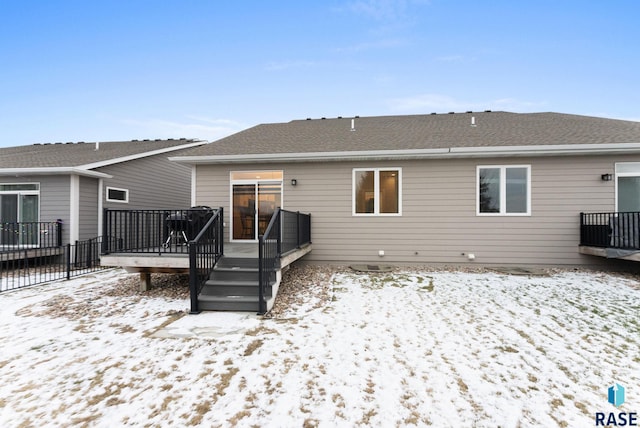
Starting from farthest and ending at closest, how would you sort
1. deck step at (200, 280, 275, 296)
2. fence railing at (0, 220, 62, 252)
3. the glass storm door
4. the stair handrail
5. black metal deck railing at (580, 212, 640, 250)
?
fence railing at (0, 220, 62, 252) < the glass storm door < black metal deck railing at (580, 212, 640, 250) < deck step at (200, 280, 275, 296) < the stair handrail

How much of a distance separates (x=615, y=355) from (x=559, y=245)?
4.74m

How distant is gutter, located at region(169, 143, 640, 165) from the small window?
4006mm

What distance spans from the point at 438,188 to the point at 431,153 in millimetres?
911

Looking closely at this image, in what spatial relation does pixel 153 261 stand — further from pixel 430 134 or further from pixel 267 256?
pixel 430 134

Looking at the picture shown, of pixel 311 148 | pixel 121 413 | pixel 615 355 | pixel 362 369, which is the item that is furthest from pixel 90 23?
pixel 615 355

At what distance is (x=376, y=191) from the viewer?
23.2 ft

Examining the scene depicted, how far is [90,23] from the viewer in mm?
11062

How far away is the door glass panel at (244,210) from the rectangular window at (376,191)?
8.91 feet

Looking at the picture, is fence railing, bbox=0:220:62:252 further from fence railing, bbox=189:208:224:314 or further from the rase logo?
the rase logo

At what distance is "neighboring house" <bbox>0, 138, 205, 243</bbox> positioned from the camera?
800 centimetres

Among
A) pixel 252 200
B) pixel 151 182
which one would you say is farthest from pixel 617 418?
pixel 151 182

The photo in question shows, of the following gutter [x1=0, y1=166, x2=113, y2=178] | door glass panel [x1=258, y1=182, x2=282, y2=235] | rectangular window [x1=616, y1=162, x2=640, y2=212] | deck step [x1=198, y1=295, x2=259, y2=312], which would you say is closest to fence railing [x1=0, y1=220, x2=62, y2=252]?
gutter [x1=0, y1=166, x2=113, y2=178]

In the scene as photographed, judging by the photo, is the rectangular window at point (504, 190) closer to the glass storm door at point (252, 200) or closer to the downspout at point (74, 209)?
the glass storm door at point (252, 200)

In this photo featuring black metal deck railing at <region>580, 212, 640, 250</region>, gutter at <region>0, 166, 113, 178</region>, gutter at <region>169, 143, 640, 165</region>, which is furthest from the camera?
gutter at <region>0, 166, 113, 178</region>
